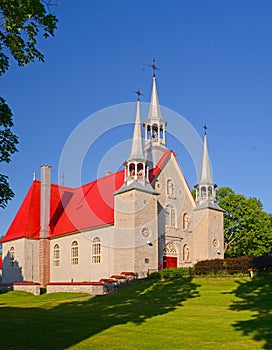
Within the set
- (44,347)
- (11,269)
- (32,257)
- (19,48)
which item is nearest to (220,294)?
(44,347)

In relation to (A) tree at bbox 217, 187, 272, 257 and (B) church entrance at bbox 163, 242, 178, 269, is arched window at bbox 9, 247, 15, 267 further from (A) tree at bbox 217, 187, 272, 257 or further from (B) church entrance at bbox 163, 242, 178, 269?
(A) tree at bbox 217, 187, 272, 257

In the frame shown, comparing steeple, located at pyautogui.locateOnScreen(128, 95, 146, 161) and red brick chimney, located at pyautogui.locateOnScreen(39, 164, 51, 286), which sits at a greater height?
steeple, located at pyautogui.locateOnScreen(128, 95, 146, 161)

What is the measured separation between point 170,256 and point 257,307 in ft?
72.9

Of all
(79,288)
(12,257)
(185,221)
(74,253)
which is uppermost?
(185,221)

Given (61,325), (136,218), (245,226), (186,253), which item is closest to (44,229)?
(136,218)

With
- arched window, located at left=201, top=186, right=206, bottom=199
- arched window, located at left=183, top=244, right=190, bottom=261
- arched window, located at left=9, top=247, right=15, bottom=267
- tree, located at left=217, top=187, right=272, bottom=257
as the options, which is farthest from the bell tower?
tree, located at left=217, top=187, right=272, bottom=257

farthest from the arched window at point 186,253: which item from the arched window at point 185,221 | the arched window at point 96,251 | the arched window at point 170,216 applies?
the arched window at point 96,251

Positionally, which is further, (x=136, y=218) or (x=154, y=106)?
(x=154, y=106)

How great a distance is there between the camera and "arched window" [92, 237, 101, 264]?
37406 millimetres

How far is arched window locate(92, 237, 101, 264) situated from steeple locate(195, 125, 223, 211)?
10801mm

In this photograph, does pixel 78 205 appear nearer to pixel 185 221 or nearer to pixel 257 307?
pixel 185 221

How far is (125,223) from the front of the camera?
1398 inches

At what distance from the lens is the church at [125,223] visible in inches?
1412

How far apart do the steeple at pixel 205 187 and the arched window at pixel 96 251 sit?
425 inches
